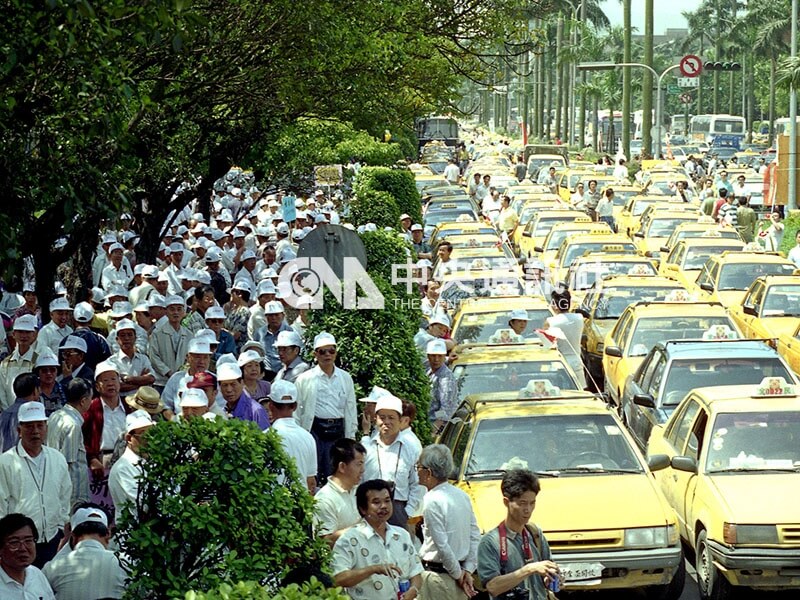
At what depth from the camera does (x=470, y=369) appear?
46.0 ft

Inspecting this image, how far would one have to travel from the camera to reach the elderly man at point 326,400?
11.4 metres

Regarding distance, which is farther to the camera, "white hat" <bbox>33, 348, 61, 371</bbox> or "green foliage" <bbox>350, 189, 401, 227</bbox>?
"green foliage" <bbox>350, 189, 401, 227</bbox>

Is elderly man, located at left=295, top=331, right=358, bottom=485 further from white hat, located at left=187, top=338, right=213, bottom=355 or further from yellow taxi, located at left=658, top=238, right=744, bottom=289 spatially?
yellow taxi, located at left=658, top=238, right=744, bottom=289

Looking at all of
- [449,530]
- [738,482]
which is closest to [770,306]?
[738,482]

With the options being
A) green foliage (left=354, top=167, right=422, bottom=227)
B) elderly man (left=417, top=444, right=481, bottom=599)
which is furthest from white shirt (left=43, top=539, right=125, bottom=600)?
green foliage (left=354, top=167, right=422, bottom=227)

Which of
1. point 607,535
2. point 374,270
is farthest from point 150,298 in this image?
point 607,535

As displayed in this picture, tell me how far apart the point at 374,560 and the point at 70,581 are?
5.29ft

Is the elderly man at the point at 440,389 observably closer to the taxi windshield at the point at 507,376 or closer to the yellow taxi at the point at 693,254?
the taxi windshield at the point at 507,376

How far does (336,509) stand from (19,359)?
17.6 ft

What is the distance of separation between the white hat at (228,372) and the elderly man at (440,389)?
2.56 m

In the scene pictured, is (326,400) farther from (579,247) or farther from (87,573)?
(579,247)

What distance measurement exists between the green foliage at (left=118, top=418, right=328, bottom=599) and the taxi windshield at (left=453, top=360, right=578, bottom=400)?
6.72 metres

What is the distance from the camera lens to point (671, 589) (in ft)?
34.1

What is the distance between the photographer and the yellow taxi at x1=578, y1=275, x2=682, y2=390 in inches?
763
